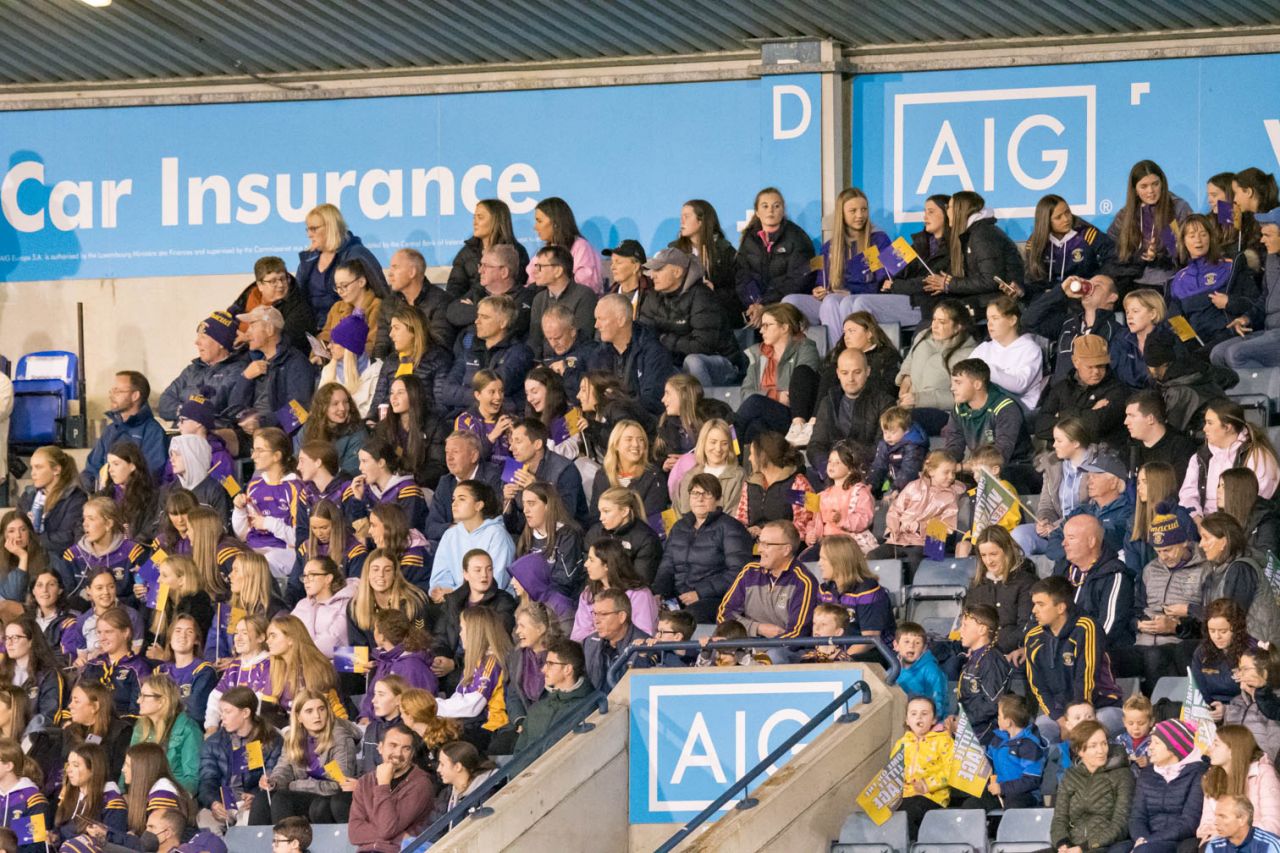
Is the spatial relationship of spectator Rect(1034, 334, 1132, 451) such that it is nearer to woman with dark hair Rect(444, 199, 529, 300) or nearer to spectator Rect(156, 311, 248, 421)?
woman with dark hair Rect(444, 199, 529, 300)

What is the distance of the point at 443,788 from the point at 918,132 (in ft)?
22.3

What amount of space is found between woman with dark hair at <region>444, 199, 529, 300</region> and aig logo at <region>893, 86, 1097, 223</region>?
2.68m

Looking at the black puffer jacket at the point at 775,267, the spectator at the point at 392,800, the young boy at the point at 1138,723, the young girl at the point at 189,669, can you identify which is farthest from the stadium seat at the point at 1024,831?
the black puffer jacket at the point at 775,267

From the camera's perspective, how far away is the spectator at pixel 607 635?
13055 millimetres

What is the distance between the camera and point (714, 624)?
13.5 meters

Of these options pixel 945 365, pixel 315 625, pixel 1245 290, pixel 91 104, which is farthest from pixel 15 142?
pixel 1245 290

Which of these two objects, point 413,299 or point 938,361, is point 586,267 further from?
point 938,361

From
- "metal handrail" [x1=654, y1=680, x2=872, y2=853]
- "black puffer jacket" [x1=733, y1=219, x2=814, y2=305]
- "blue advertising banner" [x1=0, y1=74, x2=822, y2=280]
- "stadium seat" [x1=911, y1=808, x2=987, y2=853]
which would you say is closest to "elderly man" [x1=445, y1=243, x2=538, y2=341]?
"black puffer jacket" [x1=733, y1=219, x2=814, y2=305]

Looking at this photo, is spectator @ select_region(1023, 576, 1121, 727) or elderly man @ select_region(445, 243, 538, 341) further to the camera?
elderly man @ select_region(445, 243, 538, 341)

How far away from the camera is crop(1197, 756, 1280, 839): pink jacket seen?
10750mm

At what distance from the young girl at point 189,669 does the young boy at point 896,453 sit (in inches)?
151

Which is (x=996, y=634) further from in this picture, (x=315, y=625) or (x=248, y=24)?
(x=248, y=24)

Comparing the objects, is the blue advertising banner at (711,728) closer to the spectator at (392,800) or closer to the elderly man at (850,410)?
the spectator at (392,800)

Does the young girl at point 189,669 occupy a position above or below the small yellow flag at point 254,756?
above
